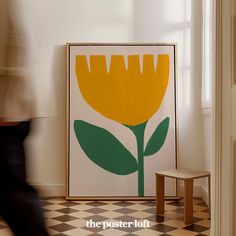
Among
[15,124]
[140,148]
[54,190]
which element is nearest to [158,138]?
[140,148]

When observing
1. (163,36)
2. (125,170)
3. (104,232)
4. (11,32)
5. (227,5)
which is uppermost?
(163,36)

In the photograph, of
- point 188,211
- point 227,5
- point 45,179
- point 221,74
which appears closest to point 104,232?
point 188,211

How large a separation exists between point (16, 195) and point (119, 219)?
251 cm

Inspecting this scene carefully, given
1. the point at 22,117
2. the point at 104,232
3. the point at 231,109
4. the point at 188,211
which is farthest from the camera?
the point at 188,211

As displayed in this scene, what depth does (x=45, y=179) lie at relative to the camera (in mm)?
4711

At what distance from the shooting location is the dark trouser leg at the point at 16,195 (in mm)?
1278

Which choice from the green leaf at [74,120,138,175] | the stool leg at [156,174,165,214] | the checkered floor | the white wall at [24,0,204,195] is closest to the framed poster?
the green leaf at [74,120,138,175]

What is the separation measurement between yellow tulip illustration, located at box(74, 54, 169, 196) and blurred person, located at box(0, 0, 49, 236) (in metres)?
3.17

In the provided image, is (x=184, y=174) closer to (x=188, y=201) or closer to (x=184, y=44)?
(x=188, y=201)

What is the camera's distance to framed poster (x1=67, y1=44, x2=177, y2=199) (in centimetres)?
454

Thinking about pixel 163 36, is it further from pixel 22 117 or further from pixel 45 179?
pixel 22 117

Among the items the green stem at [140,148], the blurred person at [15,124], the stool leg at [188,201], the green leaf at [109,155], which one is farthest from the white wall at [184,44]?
the blurred person at [15,124]

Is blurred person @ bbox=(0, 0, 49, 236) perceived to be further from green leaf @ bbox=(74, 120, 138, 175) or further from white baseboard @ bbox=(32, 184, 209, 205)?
white baseboard @ bbox=(32, 184, 209, 205)

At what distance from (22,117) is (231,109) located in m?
0.81
